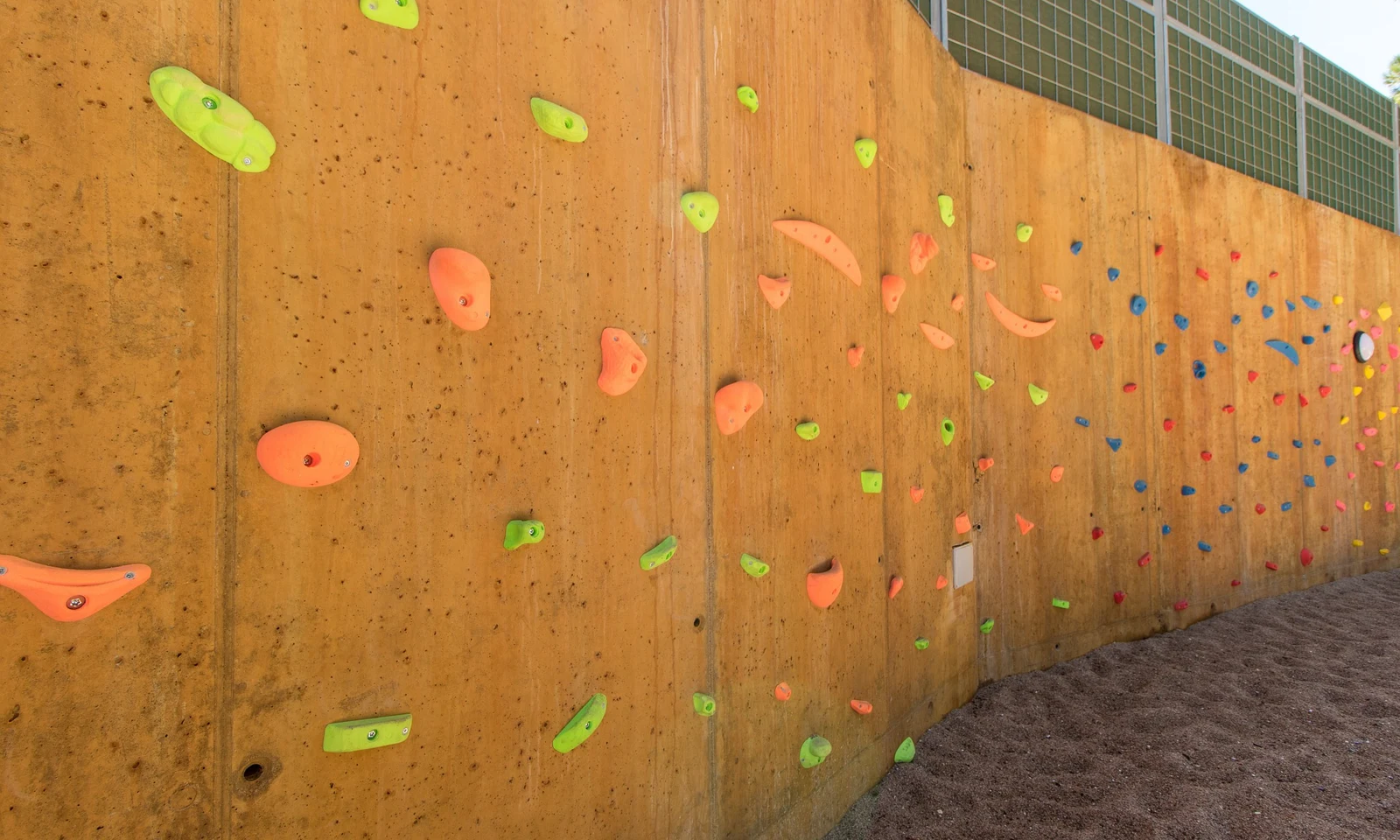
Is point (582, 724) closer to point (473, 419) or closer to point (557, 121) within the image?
point (473, 419)

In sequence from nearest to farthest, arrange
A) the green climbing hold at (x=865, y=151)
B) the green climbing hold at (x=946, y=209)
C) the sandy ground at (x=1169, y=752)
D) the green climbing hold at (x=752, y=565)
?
the green climbing hold at (x=752, y=565), the sandy ground at (x=1169, y=752), the green climbing hold at (x=865, y=151), the green climbing hold at (x=946, y=209)

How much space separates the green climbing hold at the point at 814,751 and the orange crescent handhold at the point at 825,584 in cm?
35

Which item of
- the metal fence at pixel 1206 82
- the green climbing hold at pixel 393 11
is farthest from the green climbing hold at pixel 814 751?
the metal fence at pixel 1206 82

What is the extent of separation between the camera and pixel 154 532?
0.92 meters

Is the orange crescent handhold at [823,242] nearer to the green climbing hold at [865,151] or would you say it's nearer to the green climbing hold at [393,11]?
the green climbing hold at [865,151]

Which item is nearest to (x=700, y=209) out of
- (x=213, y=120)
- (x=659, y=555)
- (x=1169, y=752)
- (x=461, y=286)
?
(x=461, y=286)

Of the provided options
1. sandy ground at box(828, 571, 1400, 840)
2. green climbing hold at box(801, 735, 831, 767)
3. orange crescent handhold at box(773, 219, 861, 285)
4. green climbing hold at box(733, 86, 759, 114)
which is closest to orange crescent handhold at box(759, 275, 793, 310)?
orange crescent handhold at box(773, 219, 861, 285)

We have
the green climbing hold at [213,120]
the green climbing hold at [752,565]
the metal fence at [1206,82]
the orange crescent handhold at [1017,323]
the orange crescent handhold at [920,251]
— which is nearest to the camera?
the green climbing hold at [213,120]

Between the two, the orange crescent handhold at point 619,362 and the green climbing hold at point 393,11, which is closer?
the green climbing hold at point 393,11

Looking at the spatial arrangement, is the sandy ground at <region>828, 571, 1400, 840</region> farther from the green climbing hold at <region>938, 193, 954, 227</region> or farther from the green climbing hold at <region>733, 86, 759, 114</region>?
the green climbing hold at <region>733, 86, 759, 114</region>

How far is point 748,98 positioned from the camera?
5.65 ft

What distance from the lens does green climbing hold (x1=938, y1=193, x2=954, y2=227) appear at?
2.58 m

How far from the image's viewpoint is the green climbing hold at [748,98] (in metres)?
1.71

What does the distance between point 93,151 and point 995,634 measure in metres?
3.13
